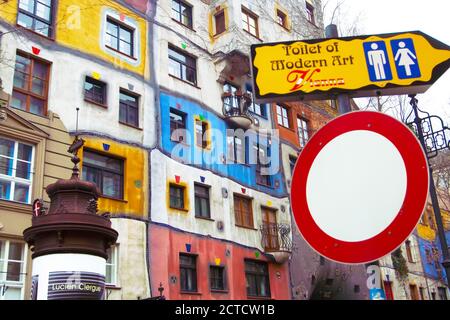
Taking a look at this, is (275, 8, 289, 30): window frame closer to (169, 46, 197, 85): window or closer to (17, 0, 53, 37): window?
(169, 46, 197, 85): window

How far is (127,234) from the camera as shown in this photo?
14.6 m

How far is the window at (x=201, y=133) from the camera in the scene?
1869 cm

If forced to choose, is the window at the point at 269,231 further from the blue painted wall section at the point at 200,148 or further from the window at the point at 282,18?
the window at the point at 282,18

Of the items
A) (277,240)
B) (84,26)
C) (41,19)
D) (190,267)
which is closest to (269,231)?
(277,240)

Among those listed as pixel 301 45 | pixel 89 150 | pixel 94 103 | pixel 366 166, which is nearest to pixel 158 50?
pixel 94 103

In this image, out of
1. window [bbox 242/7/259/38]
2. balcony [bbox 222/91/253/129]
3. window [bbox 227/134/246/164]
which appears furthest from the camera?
window [bbox 242/7/259/38]

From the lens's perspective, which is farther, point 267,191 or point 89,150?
point 267,191

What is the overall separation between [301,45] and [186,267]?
14181mm

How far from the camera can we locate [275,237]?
20578 millimetres

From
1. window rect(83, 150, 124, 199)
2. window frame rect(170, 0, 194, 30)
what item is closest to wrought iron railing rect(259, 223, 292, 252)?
window rect(83, 150, 124, 199)

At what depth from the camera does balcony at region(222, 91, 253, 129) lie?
20.3 meters

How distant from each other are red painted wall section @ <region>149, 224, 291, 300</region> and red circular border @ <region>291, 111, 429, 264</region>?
1303 centimetres

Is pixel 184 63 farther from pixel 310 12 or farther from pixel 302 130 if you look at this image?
pixel 310 12
